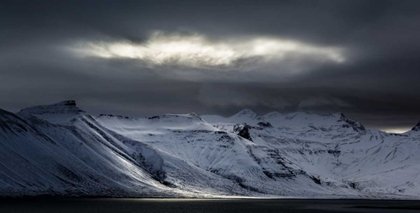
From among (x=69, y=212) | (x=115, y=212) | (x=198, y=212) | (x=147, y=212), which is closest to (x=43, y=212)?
(x=69, y=212)

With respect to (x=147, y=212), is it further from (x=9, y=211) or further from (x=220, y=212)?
(x=9, y=211)

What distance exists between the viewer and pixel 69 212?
174 m

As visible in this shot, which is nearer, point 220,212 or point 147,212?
point 147,212

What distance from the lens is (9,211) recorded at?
545 ft

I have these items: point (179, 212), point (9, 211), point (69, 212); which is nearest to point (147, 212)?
point (179, 212)

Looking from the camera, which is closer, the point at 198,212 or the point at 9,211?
the point at 9,211

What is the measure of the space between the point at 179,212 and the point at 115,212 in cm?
2217

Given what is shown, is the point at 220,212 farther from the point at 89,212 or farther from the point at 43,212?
the point at 43,212

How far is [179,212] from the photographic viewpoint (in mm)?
190500

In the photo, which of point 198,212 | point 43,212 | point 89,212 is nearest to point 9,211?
point 43,212

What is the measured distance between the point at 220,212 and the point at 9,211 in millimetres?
67829

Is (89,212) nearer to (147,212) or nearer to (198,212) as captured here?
(147,212)

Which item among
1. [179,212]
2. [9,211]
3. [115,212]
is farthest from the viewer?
[179,212]

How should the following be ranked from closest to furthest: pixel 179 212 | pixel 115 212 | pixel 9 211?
pixel 9 211, pixel 115 212, pixel 179 212
